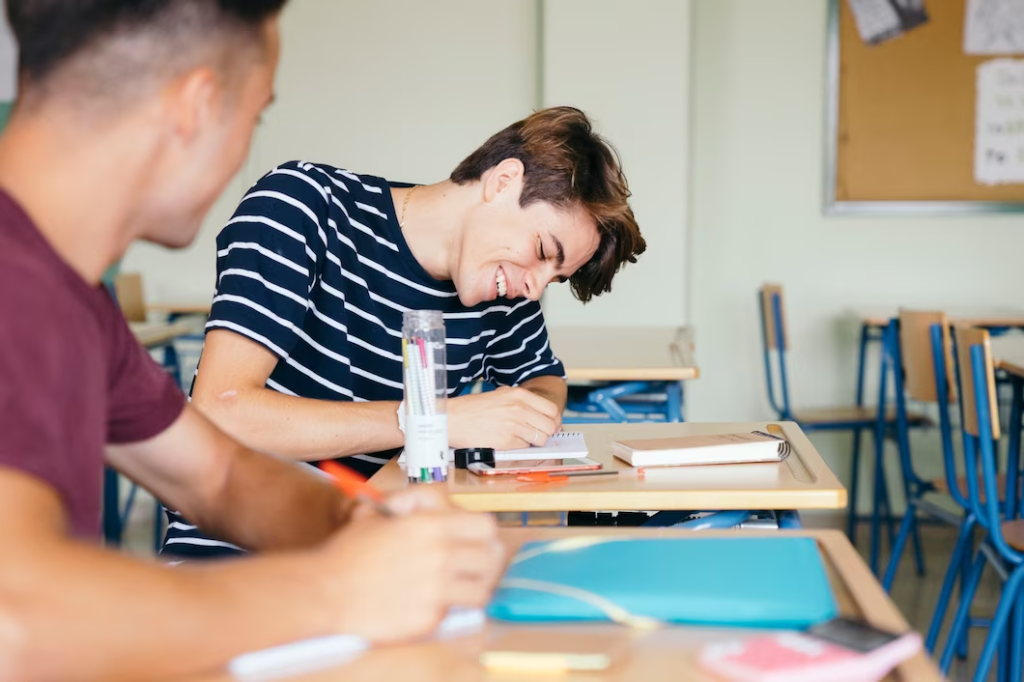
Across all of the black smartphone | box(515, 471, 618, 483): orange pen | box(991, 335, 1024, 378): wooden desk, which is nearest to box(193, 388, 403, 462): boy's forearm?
box(515, 471, 618, 483): orange pen

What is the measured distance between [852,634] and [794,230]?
3.95 metres

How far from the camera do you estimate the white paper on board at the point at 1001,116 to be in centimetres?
440

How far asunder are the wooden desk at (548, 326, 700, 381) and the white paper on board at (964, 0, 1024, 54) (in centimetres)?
182

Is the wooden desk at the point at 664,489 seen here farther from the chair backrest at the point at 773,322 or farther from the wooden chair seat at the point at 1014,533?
the chair backrest at the point at 773,322

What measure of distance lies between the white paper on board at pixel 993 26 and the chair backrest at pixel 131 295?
11.0ft

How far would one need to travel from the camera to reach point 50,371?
0.67 metres

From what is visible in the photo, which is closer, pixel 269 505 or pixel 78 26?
pixel 78 26

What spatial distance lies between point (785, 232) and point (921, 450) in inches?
40.5

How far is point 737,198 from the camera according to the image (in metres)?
4.61

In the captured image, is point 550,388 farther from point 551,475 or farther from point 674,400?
point 674,400

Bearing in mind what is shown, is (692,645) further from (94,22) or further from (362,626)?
(94,22)

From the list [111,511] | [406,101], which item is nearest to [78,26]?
[111,511]

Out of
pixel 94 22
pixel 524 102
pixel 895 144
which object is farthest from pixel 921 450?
pixel 94 22

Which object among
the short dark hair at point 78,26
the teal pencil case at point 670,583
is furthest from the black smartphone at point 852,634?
the short dark hair at point 78,26
